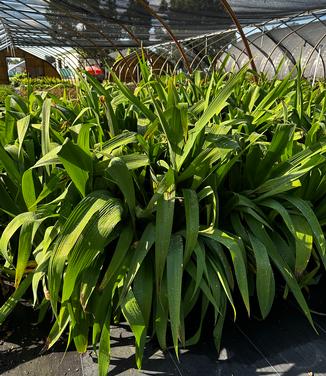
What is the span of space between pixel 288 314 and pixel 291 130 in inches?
28.7

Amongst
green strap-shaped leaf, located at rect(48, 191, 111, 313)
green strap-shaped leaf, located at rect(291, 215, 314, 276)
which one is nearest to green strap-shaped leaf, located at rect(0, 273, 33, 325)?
green strap-shaped leaf, located at rect(48, 191, 111, 313)

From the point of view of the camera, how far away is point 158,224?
1137mm

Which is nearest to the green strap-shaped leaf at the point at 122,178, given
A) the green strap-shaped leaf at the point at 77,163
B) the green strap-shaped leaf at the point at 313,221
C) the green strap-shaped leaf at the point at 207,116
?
the green strap-shaped leaf at the point at 77,163

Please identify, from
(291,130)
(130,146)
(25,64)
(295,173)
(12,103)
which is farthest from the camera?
(25,64)

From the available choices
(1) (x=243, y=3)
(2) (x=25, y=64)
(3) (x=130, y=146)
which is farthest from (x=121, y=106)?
(2) (x=25, y=64)

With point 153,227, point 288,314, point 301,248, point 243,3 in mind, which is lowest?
point 288,314

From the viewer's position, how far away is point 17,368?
119 centimetres

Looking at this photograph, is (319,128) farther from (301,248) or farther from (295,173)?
(301,248)

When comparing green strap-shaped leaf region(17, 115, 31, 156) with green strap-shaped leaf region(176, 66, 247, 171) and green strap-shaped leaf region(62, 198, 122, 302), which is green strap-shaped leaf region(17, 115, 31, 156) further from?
green strap-shaped leaf region(176, 66, 247, 171)

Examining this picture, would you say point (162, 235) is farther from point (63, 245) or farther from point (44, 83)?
point (44, 83)

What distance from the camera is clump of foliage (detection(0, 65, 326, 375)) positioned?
3.66 ft

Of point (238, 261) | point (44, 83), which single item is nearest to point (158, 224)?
point (238, 261)

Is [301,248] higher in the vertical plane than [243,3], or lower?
lower

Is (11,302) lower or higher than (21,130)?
lower
